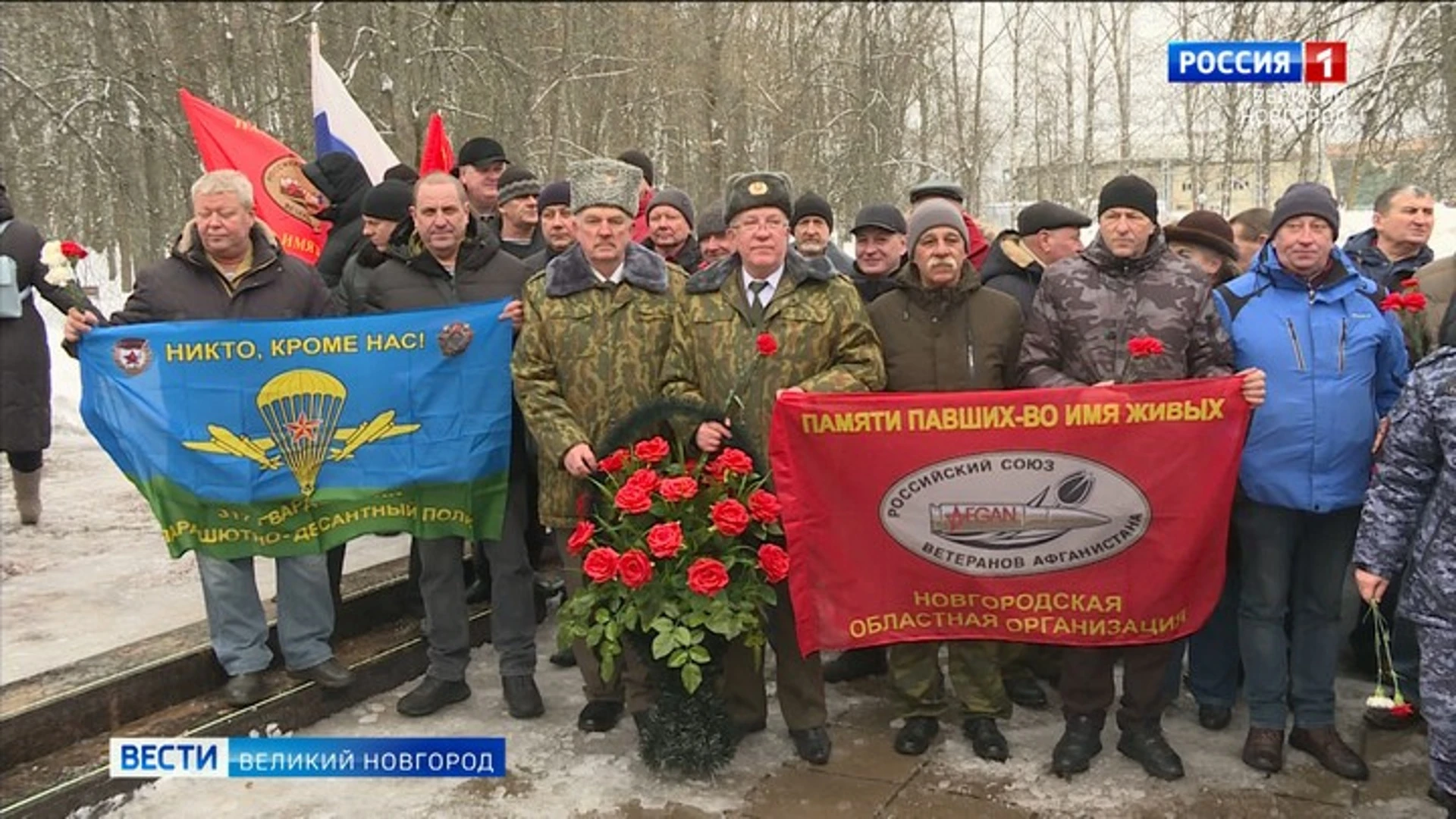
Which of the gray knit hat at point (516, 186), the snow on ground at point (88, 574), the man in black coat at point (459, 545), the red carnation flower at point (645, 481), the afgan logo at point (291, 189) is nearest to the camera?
the red carnation flower at point (645, 481)

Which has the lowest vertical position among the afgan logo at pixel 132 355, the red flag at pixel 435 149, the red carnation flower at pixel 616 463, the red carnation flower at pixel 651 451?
the red carnation flower at pixel 616 463

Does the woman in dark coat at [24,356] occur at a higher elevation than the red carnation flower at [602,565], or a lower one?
higher

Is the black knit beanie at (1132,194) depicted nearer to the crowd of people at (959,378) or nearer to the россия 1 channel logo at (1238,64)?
the crowd of people at (959,378)

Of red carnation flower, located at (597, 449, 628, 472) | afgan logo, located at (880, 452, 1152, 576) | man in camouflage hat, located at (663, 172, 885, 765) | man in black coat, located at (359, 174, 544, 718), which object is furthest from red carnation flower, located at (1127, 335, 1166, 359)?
man in black coat, located at (359, 174, 544, 718)

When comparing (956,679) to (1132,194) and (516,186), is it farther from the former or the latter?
(516,186)

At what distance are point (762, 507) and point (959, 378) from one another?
3.03ft

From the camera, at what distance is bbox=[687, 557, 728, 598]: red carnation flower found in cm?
395

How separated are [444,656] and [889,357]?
228cm

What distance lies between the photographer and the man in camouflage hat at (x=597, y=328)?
4.45 m

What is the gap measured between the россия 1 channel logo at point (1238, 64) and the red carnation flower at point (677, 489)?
482cm

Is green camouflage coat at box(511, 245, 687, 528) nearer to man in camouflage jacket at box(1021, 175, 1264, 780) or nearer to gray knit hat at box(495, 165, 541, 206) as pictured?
man in camouflage jacket at box(1021, 175, 1264, 780)

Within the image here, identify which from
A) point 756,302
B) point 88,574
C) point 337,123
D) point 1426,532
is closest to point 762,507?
point 756,302

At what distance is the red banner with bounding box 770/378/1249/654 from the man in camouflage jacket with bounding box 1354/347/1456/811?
576 mm

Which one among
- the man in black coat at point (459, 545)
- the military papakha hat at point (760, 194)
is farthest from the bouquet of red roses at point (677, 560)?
the military papakha hat at point (760, 194)
